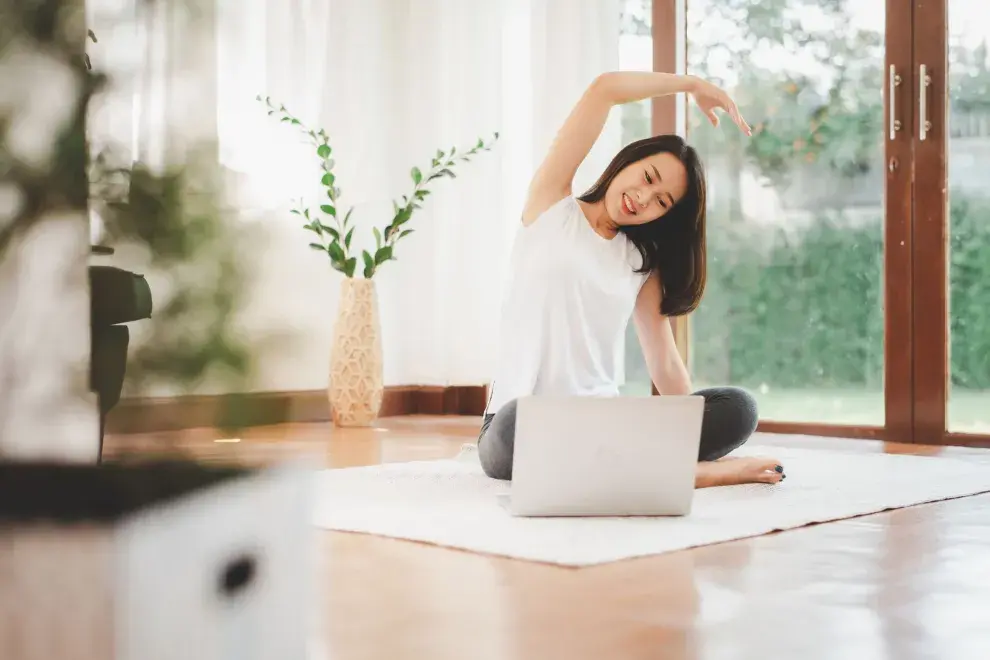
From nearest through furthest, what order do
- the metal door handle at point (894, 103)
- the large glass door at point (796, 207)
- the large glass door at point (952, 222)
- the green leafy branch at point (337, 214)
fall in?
the large glass door at point (952, 222) < the metal door handle at point (894, 103) < the large glass door at point (796, 207) < the green leafy branch at point (337, 214)

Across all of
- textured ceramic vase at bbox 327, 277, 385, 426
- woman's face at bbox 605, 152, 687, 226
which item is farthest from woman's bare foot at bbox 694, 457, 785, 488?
textured ceramic vase at bbox 327, 277, 385, 426

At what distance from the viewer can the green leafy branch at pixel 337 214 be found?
4414 millimetres

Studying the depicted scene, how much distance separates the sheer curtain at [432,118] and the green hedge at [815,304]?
A: 64cm

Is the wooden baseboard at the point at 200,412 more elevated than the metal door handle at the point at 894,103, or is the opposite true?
the metal door handle at the point at 894,103

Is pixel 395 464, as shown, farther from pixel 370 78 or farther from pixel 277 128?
pixel 370 78

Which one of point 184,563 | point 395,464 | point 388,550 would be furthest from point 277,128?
point 184,563

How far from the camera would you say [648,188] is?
→ 236cm

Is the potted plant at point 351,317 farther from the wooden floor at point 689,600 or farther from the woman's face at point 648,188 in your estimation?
the wooden floor at point 689,600

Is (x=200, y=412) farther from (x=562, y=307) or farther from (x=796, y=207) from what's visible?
(x=796, y=207)

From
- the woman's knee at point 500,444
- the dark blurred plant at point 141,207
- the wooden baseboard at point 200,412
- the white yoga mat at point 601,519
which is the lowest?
the white yoga mat at point 601,519

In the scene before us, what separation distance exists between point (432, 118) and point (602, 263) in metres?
2.76

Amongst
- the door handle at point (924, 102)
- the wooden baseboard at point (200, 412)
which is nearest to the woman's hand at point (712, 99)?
the door handle at point (924, 102)

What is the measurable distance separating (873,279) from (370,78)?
6.99 feet

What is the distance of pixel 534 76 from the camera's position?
468cm
